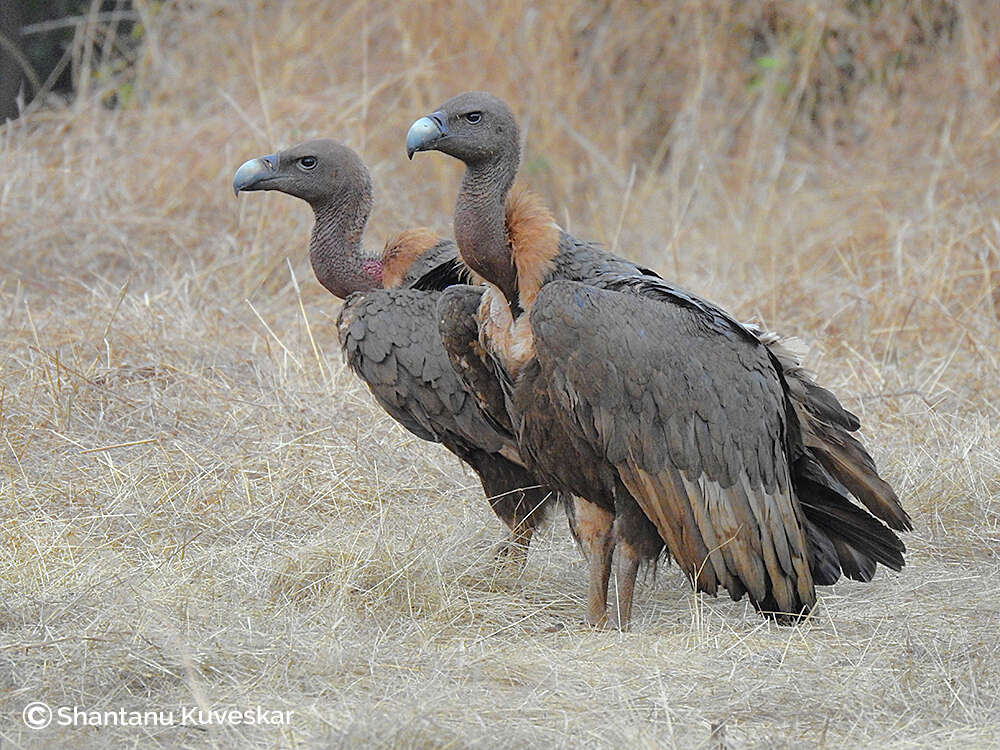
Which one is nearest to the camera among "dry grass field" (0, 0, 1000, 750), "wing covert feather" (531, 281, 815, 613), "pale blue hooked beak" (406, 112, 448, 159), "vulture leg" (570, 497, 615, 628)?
"dry grass field" (0, 0, 1000, 750)

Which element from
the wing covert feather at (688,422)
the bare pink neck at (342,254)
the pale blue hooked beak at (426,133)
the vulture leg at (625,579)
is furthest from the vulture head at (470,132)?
the vulture leg at (625,579)

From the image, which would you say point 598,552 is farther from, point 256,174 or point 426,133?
point 256,174

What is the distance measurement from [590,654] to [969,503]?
180 cm

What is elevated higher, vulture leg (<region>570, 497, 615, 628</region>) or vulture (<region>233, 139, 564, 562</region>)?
vulture (<region>233, 139, 564, 562</region>)

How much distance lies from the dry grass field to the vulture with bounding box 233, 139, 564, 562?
24cm

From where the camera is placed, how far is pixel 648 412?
3.62 m

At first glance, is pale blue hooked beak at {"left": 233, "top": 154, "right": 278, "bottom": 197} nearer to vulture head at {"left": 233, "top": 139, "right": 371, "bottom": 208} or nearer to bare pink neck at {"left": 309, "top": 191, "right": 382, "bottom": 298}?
vulture head at {"left": 233, "top": 139, "right": 371, "bottom": 208}

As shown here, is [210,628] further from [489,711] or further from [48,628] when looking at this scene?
[489,711]

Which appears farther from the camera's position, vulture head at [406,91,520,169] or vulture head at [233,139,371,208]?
vulture head at [233,139,371,208]

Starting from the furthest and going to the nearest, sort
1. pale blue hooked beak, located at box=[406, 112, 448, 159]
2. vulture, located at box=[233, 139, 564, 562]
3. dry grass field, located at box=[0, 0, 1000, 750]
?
vulture, located at box=[233, 139, 564, 562] < pale blue hooked beak, located at box=[406, 112, 448, 159] < dry grass field, located at box=[0, 0, 1000, 750]

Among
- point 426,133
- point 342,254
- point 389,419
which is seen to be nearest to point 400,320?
point 342,254

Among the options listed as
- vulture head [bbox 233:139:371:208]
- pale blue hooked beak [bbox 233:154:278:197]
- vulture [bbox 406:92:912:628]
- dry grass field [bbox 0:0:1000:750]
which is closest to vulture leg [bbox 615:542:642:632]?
vulture [bbox 406:92:912:628]

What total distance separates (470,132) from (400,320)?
71cm

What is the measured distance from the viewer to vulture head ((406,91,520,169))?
3902 mm
